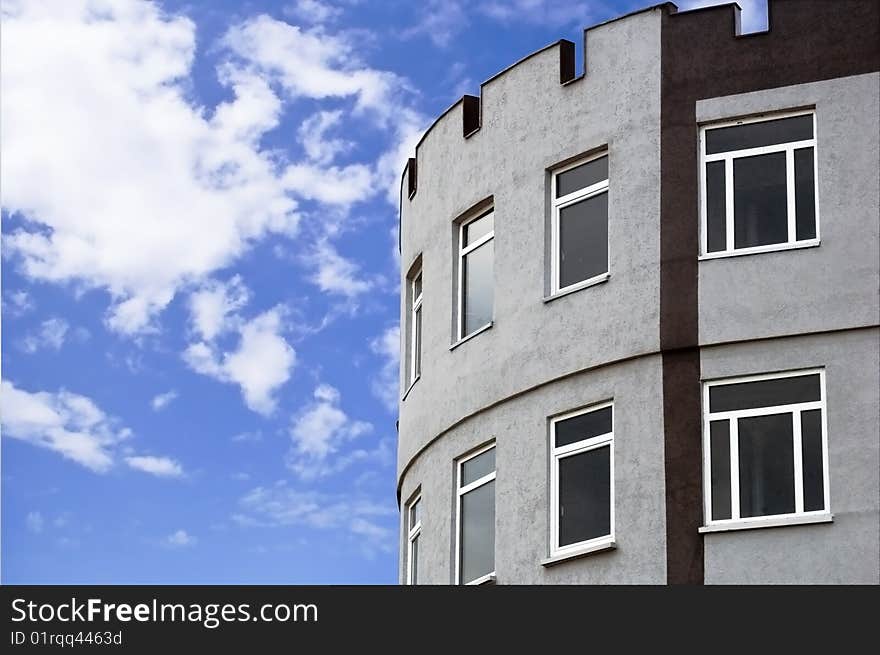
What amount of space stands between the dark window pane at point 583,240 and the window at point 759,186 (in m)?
1.42

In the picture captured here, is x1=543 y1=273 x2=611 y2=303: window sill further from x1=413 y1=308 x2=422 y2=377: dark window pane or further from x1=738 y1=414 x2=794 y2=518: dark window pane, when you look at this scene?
x1=413 y1=308 x2=422 y2=377: dark window pane

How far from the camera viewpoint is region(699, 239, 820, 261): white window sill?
23906 millimetres

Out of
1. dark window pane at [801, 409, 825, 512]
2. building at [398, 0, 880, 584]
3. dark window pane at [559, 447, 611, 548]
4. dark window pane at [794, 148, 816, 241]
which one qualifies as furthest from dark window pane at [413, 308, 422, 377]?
dark window pane at [801, 409, 825, 512]

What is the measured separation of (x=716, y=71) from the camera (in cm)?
2500

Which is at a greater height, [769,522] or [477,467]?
[477,467]

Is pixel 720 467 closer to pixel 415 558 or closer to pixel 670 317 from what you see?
pixel 670 317

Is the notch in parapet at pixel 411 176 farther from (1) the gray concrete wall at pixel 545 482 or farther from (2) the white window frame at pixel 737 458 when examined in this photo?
(2) the white window frame at pixel 737 458

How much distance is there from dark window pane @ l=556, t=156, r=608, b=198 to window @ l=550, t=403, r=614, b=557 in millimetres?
2896

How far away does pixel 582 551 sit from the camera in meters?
24.2

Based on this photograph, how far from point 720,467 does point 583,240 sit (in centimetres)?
Result: 365

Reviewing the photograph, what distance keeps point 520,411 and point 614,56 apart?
445cm

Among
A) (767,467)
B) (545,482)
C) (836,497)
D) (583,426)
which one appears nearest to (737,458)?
(767,467)
